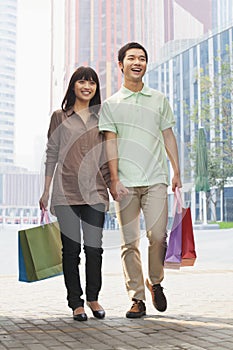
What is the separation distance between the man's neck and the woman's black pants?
38 cm

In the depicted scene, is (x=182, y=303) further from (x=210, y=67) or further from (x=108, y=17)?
(x=210, y=67)

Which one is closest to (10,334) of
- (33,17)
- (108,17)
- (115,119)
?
(115,119)

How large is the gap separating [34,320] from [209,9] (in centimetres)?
834

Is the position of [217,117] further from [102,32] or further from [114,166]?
[114,166]

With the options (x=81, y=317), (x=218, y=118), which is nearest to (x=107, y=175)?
(x=81, y=317)

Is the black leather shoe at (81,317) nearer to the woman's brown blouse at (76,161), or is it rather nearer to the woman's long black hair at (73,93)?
the woman's brown blouse at (76,161)

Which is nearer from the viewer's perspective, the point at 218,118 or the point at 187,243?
the point at 187,243

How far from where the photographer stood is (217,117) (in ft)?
29.8

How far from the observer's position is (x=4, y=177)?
5297mm

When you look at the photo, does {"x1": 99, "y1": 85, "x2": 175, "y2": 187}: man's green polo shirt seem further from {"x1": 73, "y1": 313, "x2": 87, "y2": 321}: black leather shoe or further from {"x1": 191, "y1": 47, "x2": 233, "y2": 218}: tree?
{"x1": 191, "y1": 47, "x2": 233, "y2": 218}: tree

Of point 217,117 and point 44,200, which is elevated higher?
point 217,117

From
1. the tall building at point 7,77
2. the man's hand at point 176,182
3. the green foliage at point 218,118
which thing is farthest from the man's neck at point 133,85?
the green foliage at point 218,118

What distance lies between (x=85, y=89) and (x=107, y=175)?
28cm

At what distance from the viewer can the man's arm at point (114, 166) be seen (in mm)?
1700
